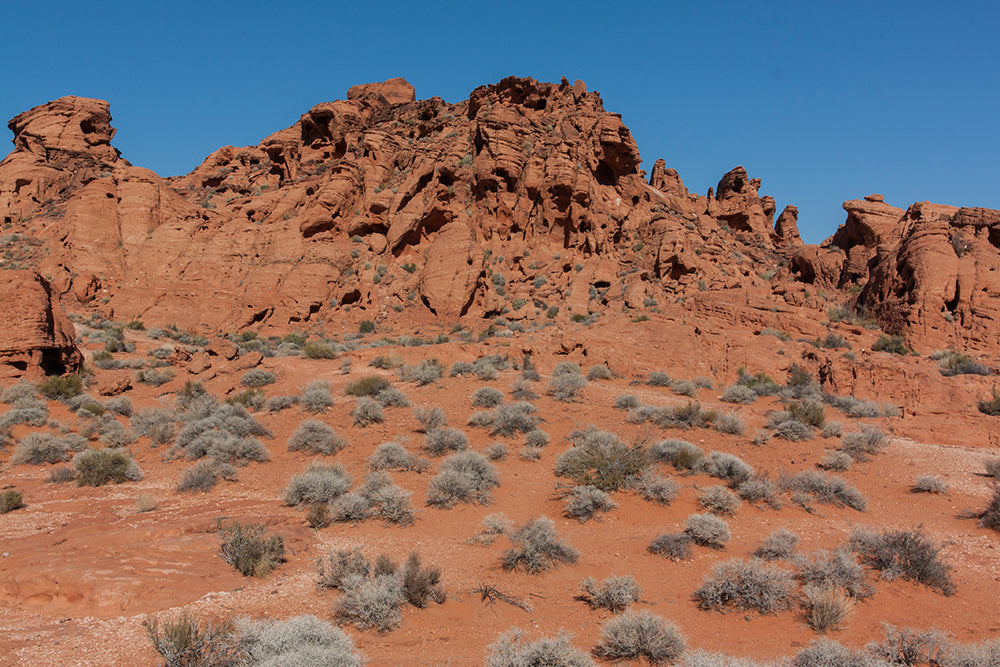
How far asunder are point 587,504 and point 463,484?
1.97 meters

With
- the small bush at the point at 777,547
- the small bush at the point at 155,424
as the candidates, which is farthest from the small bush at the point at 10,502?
the small bush at the point at 777,547

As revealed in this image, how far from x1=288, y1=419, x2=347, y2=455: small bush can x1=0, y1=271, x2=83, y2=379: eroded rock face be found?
9935 mm

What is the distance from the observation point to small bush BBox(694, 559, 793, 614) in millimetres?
5328

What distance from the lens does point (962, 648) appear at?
421 centimetres

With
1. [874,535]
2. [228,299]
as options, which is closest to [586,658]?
[874,535]

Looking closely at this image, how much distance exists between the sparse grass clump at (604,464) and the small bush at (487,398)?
3.89 m

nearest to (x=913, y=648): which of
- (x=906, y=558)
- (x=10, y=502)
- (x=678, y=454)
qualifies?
(x=906, y=558)

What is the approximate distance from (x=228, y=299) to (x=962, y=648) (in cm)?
3269

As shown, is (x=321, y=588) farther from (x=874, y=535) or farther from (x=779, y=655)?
(x=874, y=535)

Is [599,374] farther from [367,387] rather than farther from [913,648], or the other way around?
[913,648]

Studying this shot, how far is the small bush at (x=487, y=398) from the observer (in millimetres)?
13781

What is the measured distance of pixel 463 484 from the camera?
852 cm

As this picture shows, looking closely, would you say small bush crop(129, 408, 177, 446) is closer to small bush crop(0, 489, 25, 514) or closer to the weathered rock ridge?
small bush crop(0, 489, 25, 514)

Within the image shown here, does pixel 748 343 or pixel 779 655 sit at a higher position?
pixel 748 343
